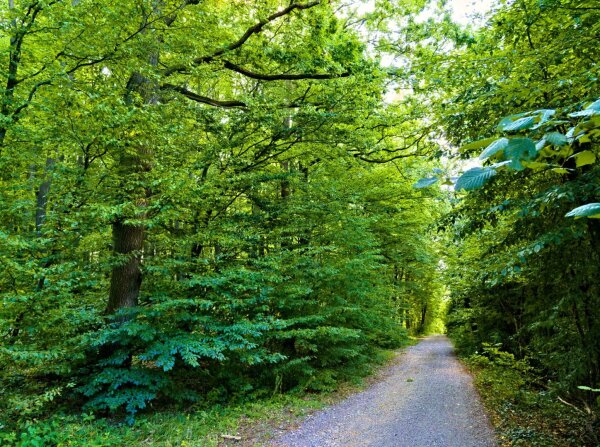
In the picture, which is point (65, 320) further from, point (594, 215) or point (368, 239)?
point (368, 239)

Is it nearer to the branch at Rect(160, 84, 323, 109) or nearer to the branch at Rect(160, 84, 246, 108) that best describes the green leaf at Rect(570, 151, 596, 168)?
the branch at Rect(160, 84, 323, 109)

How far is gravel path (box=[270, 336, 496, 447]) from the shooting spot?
5090 millimetres

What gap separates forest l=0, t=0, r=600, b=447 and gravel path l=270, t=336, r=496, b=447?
0.55m

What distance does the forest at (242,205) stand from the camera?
4004 mm

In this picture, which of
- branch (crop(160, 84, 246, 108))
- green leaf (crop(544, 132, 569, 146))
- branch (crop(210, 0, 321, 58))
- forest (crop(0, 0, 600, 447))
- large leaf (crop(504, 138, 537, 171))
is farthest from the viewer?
branch (crop(160, 84, 246, 108))

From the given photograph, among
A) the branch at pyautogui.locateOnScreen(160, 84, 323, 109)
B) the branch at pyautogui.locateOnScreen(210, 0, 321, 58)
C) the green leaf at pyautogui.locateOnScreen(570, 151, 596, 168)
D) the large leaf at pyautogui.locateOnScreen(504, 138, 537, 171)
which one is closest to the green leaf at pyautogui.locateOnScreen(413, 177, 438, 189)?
the large leaf at pyautogui.locateOnScreen(504, 138, 537, 171)

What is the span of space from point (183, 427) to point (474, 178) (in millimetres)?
5920

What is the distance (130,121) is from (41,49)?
1.39m

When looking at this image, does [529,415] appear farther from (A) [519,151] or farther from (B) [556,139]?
(A) [519,151]

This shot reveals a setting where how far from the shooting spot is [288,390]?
7191 millimetres

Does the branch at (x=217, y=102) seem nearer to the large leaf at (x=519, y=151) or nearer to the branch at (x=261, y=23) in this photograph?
the branch at (x=261, y=23)

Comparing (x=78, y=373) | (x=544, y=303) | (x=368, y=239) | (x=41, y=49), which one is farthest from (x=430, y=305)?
(x=41, y=49)

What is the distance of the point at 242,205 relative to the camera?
902cm

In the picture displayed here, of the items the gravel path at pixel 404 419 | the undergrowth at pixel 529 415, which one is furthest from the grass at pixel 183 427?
the undergrowth at pixel 529 415
